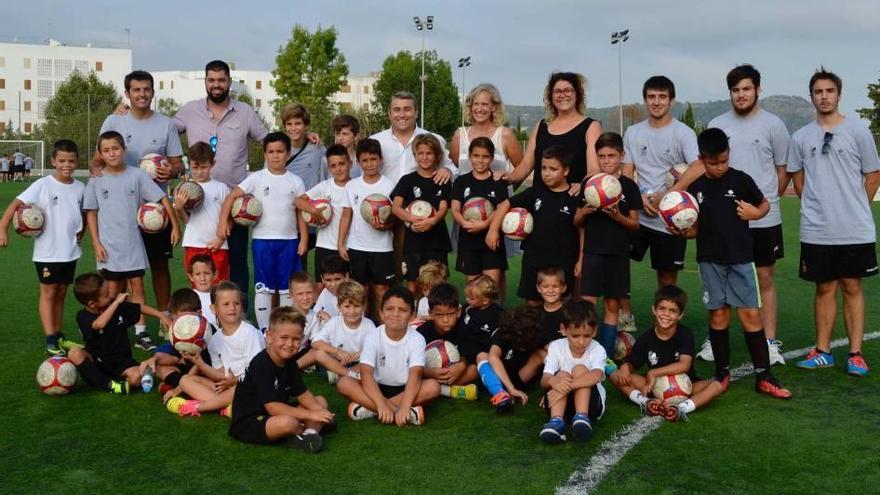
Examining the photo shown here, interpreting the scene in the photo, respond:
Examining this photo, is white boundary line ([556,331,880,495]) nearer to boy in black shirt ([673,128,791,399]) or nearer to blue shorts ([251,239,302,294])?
boy in black shirt ([673,128,791,399])

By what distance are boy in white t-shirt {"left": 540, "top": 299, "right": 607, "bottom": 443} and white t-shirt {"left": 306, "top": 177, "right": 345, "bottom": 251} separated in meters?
2.69

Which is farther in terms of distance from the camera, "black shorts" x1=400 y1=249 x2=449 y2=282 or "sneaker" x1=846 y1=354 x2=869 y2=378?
"black shorts" x1=400 y1=249 x2=449 y2=282

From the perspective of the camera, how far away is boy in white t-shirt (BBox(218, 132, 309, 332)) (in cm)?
759

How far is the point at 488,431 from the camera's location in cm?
534

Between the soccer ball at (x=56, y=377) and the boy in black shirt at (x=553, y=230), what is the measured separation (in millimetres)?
3404

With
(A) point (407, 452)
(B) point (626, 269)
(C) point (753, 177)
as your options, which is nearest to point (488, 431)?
(A) point (407, 452)

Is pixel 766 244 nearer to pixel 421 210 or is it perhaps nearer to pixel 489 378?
pixel 489 378

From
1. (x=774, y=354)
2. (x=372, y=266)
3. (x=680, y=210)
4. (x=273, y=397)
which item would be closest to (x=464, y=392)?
(x=273, y=397)

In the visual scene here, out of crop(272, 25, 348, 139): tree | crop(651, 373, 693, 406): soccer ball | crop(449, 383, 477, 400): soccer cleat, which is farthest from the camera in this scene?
crop(272, 25, 348, 139): tree

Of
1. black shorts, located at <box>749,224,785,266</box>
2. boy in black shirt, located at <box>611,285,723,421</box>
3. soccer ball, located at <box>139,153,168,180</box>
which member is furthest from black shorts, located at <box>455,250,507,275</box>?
soccer ball, located at <box>139,153,168,180</box>

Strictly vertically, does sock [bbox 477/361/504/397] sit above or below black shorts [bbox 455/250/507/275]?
below

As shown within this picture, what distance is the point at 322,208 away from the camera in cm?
755

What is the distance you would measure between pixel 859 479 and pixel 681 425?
1.18 metres

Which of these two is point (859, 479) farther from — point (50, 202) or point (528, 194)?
point (50, 202)
